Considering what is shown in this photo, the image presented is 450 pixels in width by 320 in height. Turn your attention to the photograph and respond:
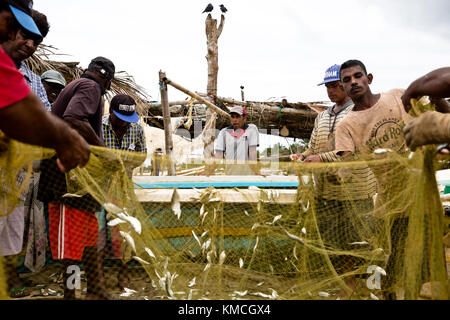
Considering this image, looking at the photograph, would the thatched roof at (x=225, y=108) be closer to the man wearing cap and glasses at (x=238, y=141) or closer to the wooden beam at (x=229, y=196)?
the man wearing cap and glasses at (x=238, y=141)

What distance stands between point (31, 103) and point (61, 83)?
3.17 m

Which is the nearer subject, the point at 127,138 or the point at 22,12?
the point at 22,12

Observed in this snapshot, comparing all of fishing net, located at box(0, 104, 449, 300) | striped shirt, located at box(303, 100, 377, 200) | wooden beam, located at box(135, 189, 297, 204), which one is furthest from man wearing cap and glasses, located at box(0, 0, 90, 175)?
striped shirt, located at box(303, 100, 377, 200)

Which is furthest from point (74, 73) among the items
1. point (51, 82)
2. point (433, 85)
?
point (433, 85)

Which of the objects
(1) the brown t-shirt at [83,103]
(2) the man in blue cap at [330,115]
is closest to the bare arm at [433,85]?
(2) the man in blue cap at [330,115]

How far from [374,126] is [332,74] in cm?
105

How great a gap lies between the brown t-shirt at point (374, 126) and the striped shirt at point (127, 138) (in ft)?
6.74

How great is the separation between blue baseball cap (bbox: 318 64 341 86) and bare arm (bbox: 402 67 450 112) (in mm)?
1540

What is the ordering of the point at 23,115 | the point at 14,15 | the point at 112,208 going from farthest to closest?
the point at 112,208 < the point at 14,15 < the point at 23,115

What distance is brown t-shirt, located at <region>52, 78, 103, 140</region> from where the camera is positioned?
2666 mm

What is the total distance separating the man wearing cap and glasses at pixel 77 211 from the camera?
2637 mm

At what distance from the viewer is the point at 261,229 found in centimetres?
300

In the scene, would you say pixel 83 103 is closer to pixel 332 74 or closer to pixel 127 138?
pixel 127 138

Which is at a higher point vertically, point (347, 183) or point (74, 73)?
point (74, 73)
